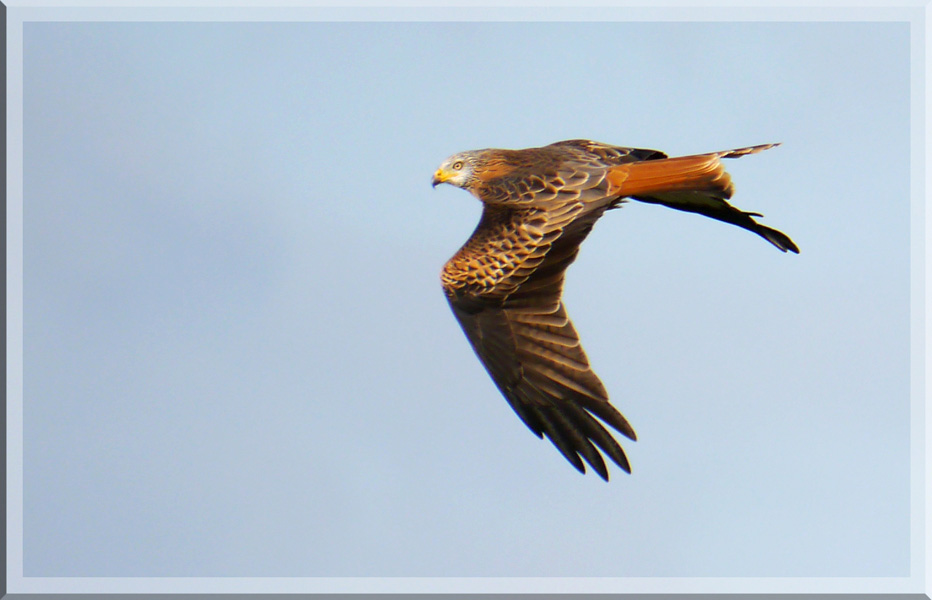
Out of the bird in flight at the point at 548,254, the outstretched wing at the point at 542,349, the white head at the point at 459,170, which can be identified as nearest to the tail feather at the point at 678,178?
the bird in flight at the point at 548,254

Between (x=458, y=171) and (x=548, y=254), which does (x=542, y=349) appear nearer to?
(x=548, y=254)

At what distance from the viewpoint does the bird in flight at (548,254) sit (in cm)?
763

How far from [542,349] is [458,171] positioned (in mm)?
1551

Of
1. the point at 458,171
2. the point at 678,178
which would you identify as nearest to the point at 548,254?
the point at 458,171

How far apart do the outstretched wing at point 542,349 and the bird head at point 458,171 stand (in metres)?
0.55

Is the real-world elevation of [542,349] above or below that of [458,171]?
below

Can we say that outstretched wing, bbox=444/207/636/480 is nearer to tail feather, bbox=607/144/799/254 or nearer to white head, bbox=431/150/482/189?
tail feather, bbox=607/144/799/254

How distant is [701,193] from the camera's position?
314 inches

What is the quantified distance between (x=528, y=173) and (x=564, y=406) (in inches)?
68.3

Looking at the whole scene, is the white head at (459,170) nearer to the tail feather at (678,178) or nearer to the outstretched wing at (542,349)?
the outstretched wing at (542,349)

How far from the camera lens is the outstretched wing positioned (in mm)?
7957

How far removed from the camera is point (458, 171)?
8.58 meters
